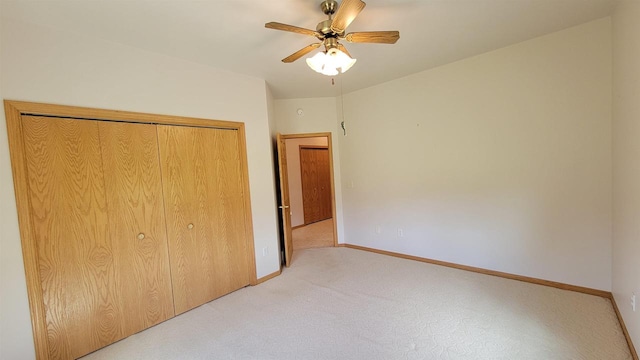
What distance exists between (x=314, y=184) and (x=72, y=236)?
483cm

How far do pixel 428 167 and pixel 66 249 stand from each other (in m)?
3.65

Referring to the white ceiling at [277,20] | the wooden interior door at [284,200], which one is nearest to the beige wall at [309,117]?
the wooden interior door at [284,200]

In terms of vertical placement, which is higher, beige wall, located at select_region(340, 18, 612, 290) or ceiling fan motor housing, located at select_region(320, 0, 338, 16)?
ceiling fan motor housing, located at select_region(320, 0, 338, 16)

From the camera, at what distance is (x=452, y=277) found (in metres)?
2.89

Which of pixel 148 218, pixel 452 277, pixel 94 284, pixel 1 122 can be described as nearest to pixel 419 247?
pixel 452 277

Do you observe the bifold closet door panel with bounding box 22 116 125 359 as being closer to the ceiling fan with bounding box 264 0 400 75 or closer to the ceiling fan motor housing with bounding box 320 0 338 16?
the ceiling fan with bounding box 264 0 400 75

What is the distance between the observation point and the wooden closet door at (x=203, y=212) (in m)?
2.39

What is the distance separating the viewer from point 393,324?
82.0 inches

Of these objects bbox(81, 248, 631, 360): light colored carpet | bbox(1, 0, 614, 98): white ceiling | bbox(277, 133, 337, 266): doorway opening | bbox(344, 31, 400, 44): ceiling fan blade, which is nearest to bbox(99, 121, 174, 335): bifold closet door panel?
bbox(81, 248, 631, 360): light colored carpet

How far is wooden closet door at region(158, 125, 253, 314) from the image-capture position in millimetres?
2389

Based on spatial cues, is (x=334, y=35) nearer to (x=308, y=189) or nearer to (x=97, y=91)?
(x=97, y=91)

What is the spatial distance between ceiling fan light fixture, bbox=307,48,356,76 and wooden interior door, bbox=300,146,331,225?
14.0 ft

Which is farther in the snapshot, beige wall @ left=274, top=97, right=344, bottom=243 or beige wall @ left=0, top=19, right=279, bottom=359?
beige wall @ left=274, top=97, right=344, bottom=243

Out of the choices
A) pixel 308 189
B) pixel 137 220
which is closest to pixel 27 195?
pixel 137 220
